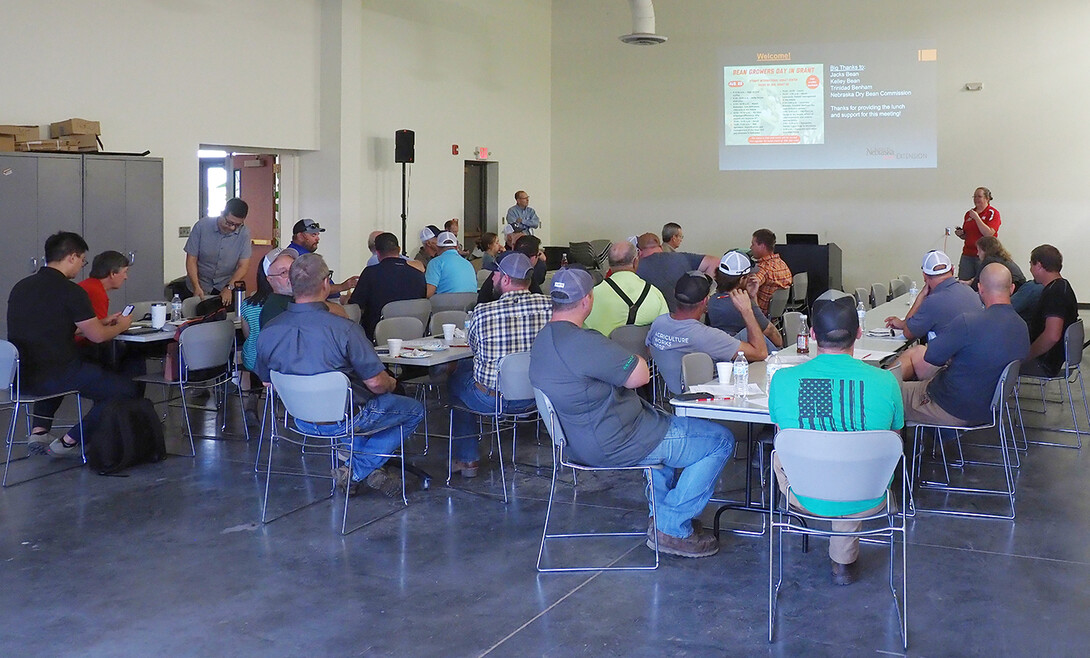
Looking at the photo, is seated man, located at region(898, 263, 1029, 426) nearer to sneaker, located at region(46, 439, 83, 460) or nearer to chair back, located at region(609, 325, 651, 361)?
chair back, located at region(609, 325, 651, 361)

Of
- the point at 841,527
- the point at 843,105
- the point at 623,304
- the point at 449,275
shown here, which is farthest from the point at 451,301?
the point at 843,105

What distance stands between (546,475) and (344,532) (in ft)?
4.76

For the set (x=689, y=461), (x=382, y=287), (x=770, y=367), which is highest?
(x=382, y=287)

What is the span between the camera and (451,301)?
8180 mm

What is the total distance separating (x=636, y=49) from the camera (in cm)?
1638

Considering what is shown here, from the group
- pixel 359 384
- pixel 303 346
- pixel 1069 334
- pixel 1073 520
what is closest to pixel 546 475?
pixel 359 384

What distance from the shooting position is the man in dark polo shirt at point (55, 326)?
592cm

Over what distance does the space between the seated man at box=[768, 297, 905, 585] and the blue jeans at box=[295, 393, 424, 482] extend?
2.18 metres

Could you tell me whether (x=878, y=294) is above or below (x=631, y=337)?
above

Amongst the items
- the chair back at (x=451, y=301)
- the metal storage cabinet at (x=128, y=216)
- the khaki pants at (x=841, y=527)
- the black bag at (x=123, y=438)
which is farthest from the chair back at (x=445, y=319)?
the metal storage cabinet at (x=128, y=216)

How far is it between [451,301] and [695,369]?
11.4ft

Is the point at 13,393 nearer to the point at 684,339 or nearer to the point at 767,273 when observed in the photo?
the point at 684,339

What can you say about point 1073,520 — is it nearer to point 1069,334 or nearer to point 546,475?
point 1069,334

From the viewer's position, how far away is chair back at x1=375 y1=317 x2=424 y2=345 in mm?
6605
